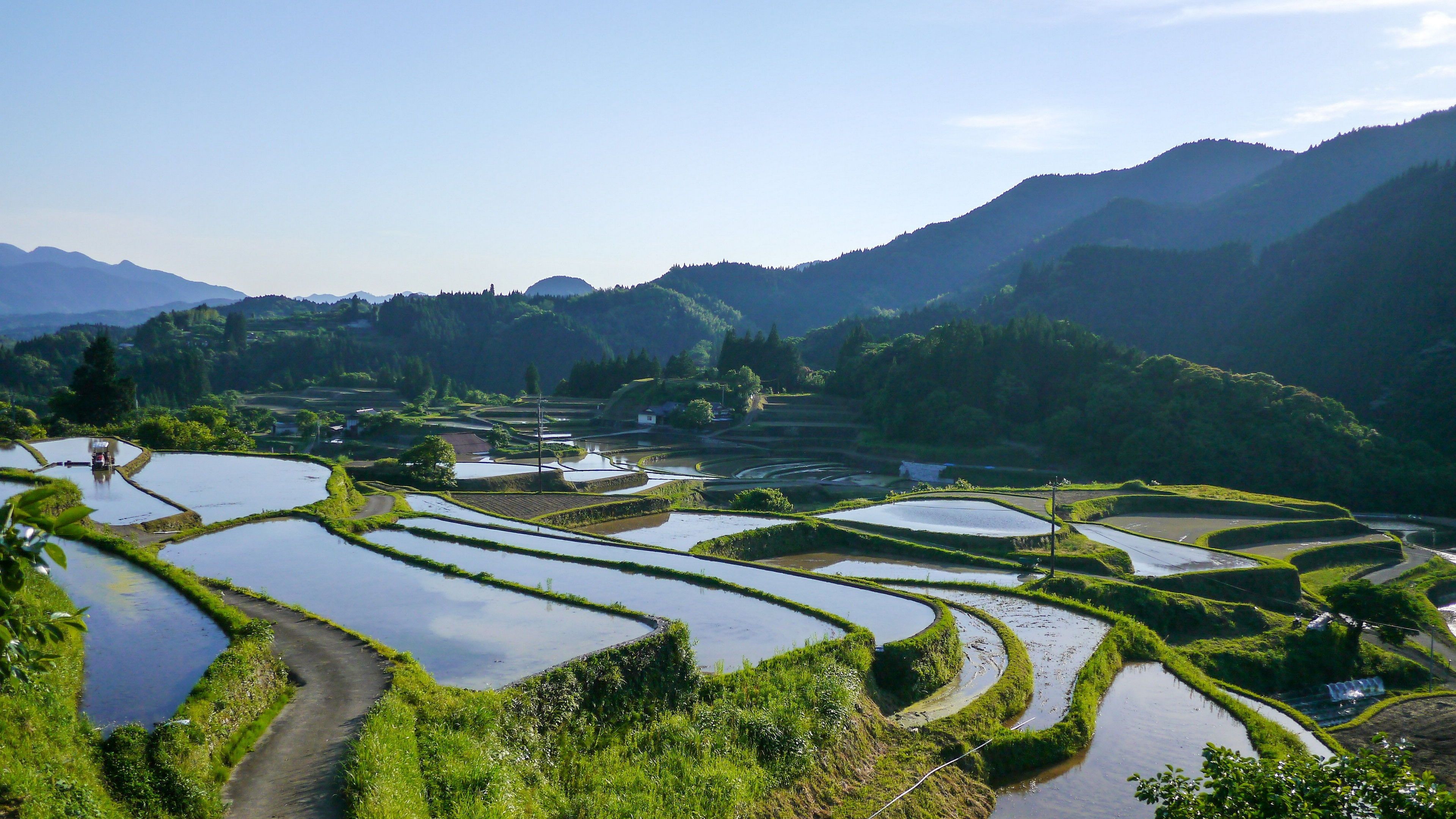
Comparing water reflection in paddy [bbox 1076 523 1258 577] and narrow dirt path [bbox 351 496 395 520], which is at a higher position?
narrow dirt path [bbox 351 496 395 520]

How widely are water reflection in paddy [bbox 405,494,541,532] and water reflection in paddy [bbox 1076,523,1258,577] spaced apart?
19.7 metres

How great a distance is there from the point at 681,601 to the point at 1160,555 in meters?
21.1

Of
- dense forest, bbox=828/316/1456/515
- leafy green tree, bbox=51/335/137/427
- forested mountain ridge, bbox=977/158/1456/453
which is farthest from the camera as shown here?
forested mountain ridge, bbox=977/158/1456/453

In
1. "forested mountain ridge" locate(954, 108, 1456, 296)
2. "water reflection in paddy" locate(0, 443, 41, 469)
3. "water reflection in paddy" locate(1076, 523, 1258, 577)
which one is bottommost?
"water reflection in paddy" locate(1076, 523, 1258, 577)

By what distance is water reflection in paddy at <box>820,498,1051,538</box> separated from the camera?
2786 cm

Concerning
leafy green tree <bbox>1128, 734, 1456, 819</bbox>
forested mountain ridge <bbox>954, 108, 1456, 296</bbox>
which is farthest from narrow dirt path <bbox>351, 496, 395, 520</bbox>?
forested mountain ridge <bbox>954, 108, 1456, 296</bbox>

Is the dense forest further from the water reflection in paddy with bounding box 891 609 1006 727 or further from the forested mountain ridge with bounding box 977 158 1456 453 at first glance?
the water reflection in paddy with bounding box 891 609 1006 727

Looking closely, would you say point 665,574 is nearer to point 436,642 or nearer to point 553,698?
point 436,642

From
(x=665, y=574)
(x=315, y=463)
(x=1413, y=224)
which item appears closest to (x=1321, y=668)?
(x=665, y=574)

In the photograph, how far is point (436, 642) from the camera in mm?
11055

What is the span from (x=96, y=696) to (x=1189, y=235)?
21038cm

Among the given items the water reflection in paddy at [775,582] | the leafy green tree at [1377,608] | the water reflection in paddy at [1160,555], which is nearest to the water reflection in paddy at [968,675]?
the water reflection in paddy at [775,582]

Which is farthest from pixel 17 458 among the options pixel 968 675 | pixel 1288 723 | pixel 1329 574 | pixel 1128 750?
pixel 1329 574

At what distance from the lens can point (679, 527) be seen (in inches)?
1071
